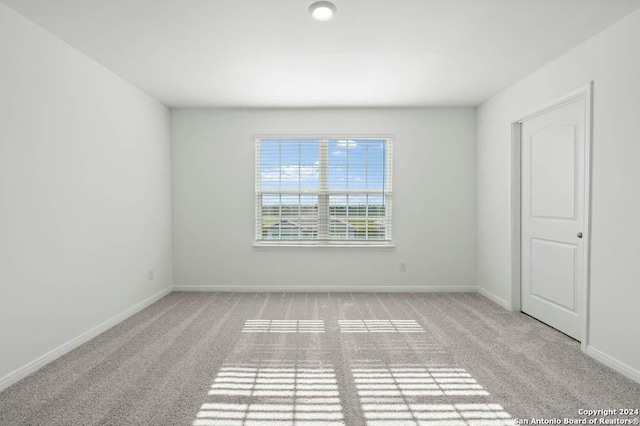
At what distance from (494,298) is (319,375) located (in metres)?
2.84

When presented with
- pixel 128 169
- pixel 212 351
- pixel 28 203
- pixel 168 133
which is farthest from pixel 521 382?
pixel 168 133

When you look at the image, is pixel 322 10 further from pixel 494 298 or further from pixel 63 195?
pixel 494 298

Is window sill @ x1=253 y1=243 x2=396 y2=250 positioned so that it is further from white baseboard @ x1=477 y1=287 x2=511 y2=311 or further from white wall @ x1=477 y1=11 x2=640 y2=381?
white wall @ x1=477 y1=11 x2=640 y2=381

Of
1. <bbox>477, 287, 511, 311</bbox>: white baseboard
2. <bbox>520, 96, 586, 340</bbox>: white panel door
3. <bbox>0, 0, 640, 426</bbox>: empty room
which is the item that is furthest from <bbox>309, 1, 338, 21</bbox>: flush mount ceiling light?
<bbox>477, 287, 511, 311</bbox>: white baseboard

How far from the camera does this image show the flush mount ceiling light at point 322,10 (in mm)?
2320

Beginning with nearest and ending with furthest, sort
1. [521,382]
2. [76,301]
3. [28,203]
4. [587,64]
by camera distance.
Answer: [521,382] → [28,203] → [587,64] → [76,301]

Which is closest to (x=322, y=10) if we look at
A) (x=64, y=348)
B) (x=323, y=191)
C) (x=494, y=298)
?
(x=323, y=191)

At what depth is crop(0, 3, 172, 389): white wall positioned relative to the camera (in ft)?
7.79

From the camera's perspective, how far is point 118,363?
2.63 metres

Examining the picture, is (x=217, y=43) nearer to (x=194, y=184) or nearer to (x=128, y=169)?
(x=128, y=169)

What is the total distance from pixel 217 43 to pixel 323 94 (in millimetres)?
1585

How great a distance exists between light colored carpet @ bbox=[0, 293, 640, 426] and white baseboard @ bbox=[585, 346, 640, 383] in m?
0.06

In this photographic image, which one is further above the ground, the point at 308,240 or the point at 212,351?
the point at 308,240

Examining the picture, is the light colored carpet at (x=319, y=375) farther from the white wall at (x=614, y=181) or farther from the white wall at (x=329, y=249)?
the white wall at (x=329, y=249)
